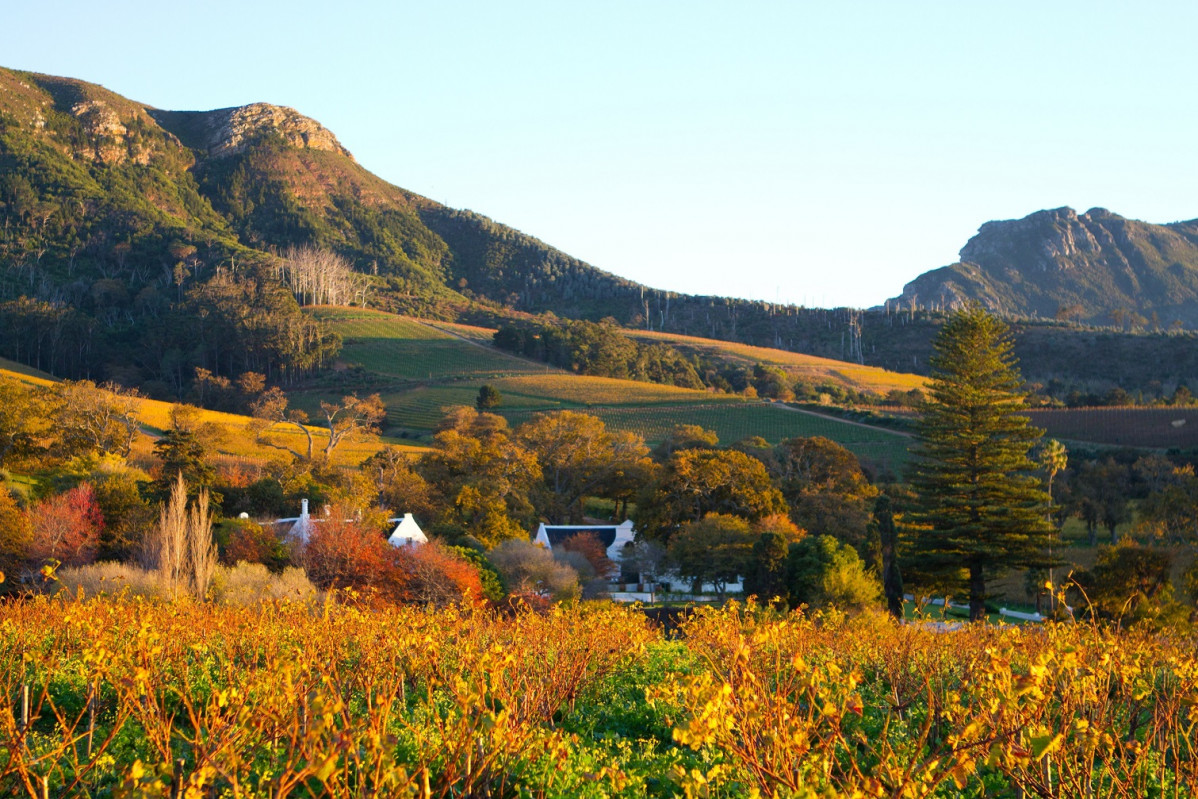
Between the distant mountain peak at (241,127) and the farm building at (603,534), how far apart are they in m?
156

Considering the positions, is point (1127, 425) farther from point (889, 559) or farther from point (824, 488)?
point (889, 559)

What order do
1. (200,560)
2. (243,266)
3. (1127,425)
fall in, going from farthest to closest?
1. (243,266)
2. (1127,425)
3. (200,560)

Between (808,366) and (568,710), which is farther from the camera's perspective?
(808,366)

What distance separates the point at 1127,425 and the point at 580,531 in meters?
37.6

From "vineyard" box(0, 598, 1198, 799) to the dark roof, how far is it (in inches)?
1047

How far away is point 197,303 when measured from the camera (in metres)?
98.4

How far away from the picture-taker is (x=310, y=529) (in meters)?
27.2

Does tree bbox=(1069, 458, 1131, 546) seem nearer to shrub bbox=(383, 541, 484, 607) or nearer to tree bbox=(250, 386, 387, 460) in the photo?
shrub bbox=(383, 541, 484, 607)

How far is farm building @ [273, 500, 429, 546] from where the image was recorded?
2712 centimetres

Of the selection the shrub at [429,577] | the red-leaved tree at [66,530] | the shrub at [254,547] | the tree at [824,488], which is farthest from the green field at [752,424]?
the red-leaved tree at [66,530]

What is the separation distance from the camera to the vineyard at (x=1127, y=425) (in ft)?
185

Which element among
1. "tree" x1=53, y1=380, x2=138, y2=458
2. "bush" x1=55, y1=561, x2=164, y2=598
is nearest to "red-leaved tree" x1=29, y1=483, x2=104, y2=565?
"bush" x1=55, y1=561, x2=164, y2=598

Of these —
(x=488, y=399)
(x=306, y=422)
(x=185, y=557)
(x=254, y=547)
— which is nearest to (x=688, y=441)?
(x=488, y=399)

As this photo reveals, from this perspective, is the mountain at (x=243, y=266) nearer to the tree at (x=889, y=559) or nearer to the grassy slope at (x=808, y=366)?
the grassy slope at (x=808, y=366)
